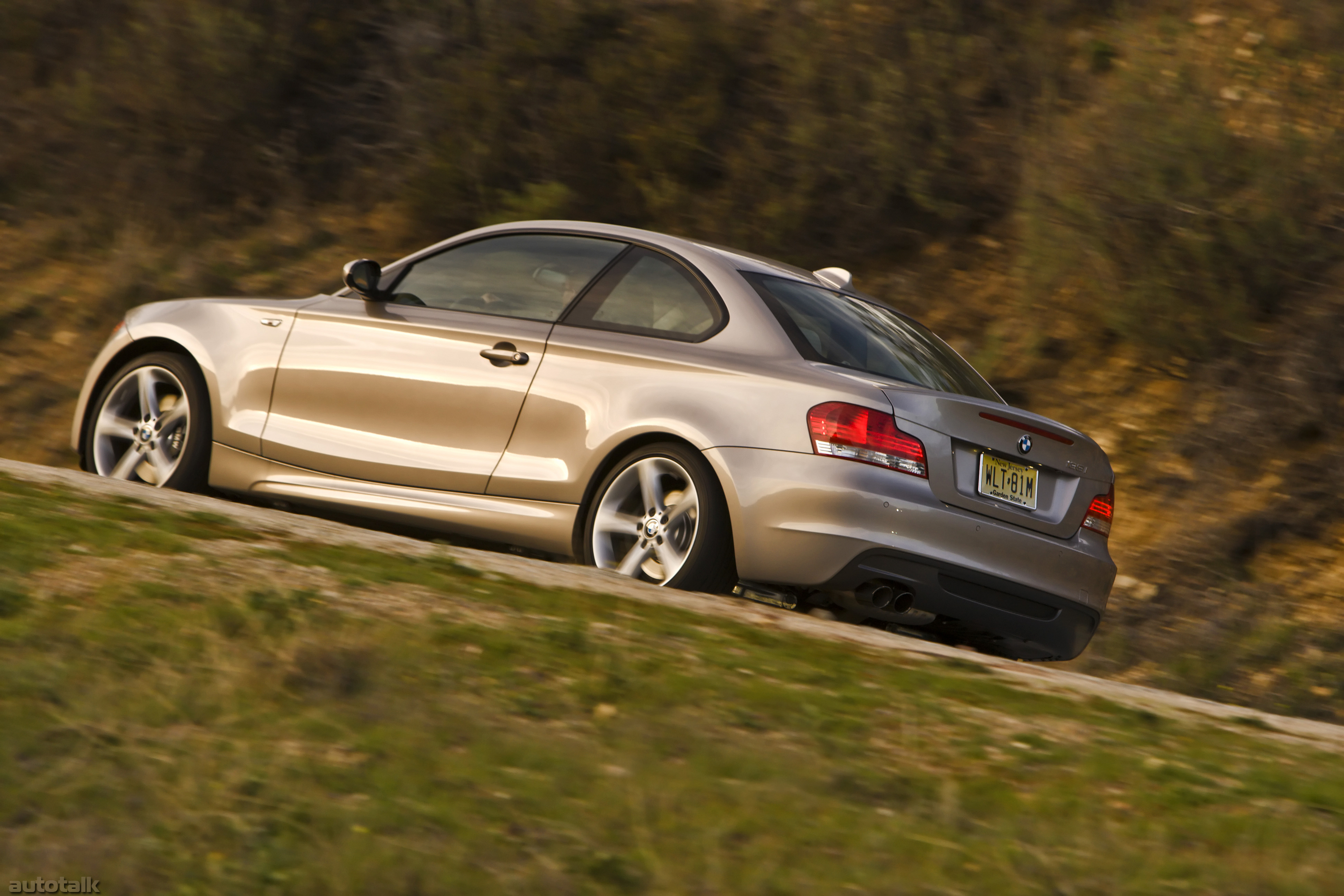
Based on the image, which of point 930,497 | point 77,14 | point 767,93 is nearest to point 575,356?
point 930,497

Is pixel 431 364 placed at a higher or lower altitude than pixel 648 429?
higher

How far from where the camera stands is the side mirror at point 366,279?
6832mm

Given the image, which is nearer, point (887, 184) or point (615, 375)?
point (615, 375)

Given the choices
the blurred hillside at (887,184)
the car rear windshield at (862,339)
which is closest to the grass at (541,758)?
the car rear windshield at (862,339)

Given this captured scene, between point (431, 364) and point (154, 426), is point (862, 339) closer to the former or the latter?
point (431, 364)

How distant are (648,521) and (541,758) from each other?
2297 mm

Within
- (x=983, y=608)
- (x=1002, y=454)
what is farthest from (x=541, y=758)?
(x=1002, y=454)

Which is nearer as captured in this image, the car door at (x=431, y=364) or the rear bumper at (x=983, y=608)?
the rear bumper at (x=983, y=608)

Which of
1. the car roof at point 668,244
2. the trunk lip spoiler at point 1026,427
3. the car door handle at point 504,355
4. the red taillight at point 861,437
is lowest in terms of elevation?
the red taillight at point 861,437

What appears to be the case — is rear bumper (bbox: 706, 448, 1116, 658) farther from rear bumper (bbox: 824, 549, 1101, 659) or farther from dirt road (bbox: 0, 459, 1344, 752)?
dirt road (bbox: 0, 459, 1344, 752)

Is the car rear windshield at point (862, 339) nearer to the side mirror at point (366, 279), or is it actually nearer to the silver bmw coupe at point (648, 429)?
the silver bmw coupe at point (648, 429)

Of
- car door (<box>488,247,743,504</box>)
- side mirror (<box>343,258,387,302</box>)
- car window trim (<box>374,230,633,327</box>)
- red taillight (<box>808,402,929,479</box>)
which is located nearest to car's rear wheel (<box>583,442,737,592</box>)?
car door (<box>488,247,743,504</box>)

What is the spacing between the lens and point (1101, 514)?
614cm

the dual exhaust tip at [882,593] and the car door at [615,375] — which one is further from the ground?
the car door at [615,375]
